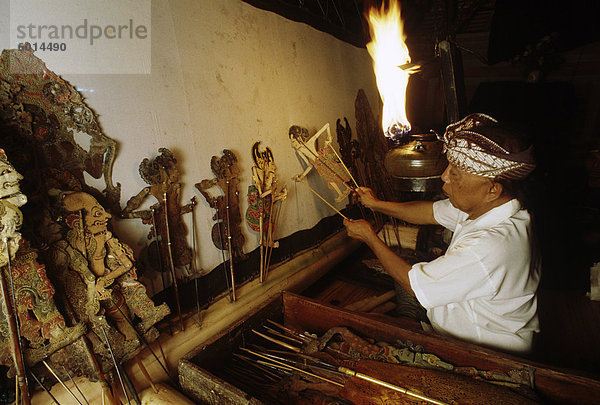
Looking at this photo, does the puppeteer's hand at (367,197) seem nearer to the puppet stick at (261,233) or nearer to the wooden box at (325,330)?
the puppet stick at (261,233)

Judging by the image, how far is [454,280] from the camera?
186 centimetres

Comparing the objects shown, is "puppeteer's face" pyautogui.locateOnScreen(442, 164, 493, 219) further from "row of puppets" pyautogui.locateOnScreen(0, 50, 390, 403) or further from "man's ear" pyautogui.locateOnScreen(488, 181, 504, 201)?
"row of puppets" pyautogui.locateOnScreen(0, 50, 390, 403)

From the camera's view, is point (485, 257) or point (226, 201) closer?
point (485, 257)

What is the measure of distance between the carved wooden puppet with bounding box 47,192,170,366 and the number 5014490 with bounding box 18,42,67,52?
826 millimetres

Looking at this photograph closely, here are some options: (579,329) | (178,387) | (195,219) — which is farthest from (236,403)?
(579,329)

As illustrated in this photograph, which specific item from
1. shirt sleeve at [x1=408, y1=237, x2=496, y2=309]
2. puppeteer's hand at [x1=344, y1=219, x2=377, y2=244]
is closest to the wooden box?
shirt sleeve at [x1=408, y1=237, x2=496, y2=309]

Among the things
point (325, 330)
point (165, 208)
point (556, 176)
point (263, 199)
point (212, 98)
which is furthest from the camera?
point (556, 176)

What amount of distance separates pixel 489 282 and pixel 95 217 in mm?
2415

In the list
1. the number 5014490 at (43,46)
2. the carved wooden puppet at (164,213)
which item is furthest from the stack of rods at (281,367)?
the number 5014490 at (43,46)

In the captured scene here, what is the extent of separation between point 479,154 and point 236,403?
204 cm

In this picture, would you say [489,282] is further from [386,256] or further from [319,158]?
[319,158]

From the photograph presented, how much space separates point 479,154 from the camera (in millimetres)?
1907

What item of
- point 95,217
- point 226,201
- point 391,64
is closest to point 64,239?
point 95,217

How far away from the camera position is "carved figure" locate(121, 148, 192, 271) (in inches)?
84.5
